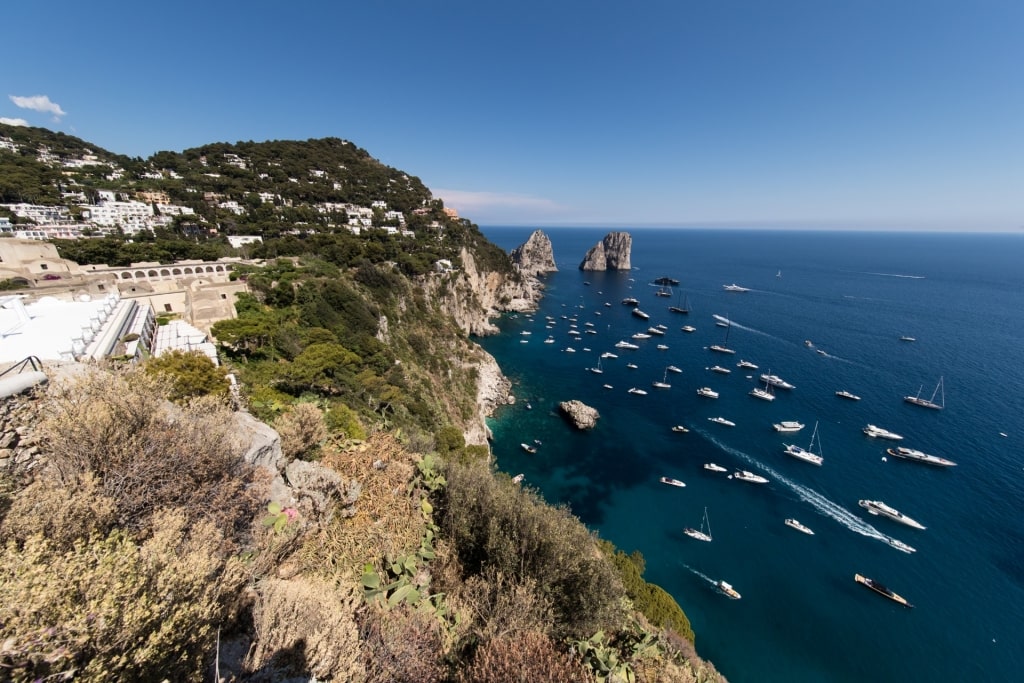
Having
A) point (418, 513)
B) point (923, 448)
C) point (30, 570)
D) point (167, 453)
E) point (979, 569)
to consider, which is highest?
point (30, 570)

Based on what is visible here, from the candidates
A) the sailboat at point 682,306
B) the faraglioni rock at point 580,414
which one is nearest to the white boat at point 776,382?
the faraglioni rock at point 580,414

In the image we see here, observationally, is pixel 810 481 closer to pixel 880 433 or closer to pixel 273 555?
pixel 880 433

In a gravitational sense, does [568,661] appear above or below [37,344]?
below

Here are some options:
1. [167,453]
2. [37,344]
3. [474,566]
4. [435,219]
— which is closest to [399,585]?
[474,566]

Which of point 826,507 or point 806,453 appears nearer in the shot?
point 826,507

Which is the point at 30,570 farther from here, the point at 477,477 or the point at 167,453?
the point at 477,477

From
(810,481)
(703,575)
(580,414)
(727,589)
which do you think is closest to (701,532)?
(703,575)

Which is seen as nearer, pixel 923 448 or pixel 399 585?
pixel 399 585
